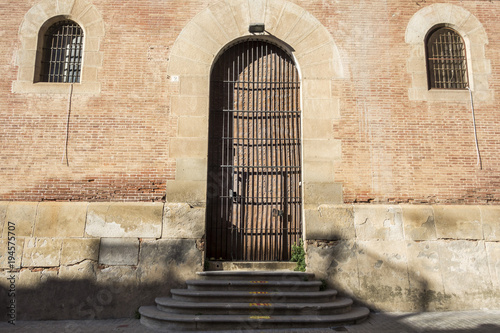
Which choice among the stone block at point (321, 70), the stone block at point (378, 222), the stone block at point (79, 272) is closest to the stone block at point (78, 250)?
the stone block at point (79, 272)

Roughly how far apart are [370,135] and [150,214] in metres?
4.63

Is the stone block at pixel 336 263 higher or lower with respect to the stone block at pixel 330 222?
lower

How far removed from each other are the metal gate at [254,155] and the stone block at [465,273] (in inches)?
111

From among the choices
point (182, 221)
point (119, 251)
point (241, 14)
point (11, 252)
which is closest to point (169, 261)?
point (182, 221)

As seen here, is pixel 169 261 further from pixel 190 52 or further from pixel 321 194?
pixel 190 52

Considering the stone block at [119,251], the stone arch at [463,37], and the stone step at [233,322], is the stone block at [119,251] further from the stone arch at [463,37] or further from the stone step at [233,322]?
the stone arch at [463,37]

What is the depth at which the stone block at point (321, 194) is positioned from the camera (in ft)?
22.3

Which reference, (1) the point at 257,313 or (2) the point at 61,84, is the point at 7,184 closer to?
(2) the point at 61,84

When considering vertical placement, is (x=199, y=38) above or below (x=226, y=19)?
below

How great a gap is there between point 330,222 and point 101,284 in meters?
4.36

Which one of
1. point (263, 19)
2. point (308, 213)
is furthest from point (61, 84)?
point (308, 213)

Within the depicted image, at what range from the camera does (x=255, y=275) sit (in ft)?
20.5

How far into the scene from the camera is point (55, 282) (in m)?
6.20

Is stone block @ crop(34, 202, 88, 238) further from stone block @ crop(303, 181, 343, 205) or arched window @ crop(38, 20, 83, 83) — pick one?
stone block @ crop(303, 181, 343, 205)
